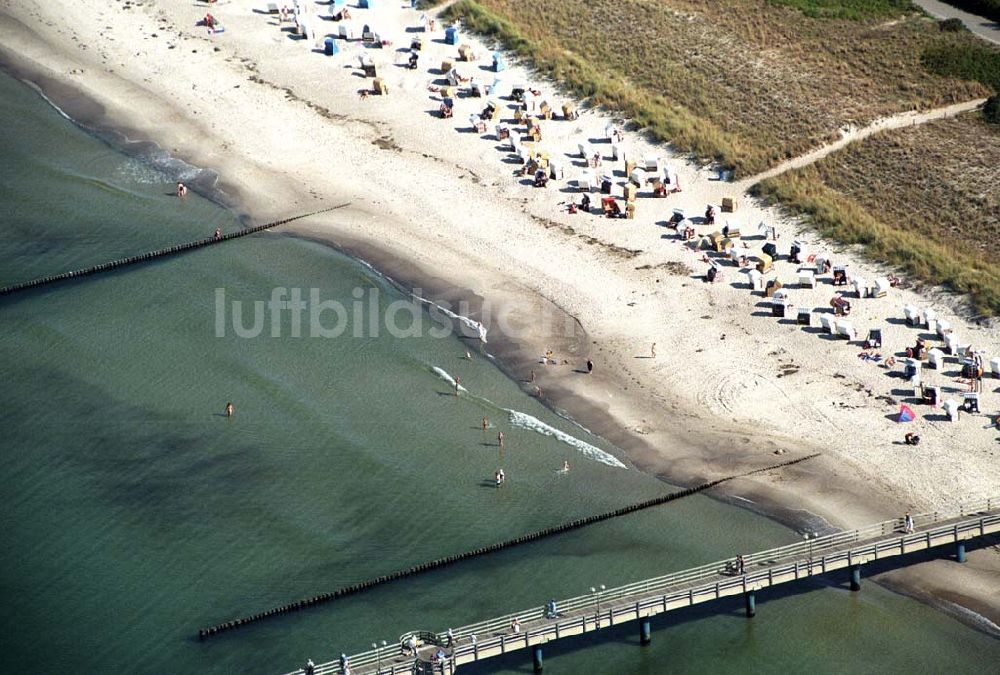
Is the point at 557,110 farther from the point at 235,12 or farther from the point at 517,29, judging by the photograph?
the point at 235,12

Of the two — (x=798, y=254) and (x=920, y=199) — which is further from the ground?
(x=920, y=199)

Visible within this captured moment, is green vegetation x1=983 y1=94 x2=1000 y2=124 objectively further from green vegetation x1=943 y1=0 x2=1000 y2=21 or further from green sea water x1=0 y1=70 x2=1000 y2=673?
green sea water x1=0 y1=70 x2=1000 y2=673

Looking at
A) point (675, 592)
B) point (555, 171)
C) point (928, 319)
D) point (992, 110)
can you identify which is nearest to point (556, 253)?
point (555, 171)

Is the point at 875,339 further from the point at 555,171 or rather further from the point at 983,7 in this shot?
the point at 983,7

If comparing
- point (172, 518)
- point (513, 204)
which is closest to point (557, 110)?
point (513, 204)

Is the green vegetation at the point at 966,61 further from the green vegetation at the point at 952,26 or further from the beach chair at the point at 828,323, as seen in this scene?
the beach chair at the point at 828,323

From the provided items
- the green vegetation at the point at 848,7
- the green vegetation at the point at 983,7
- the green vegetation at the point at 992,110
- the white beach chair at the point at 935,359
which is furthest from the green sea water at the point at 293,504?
the green vegetation at the point at 983,7
